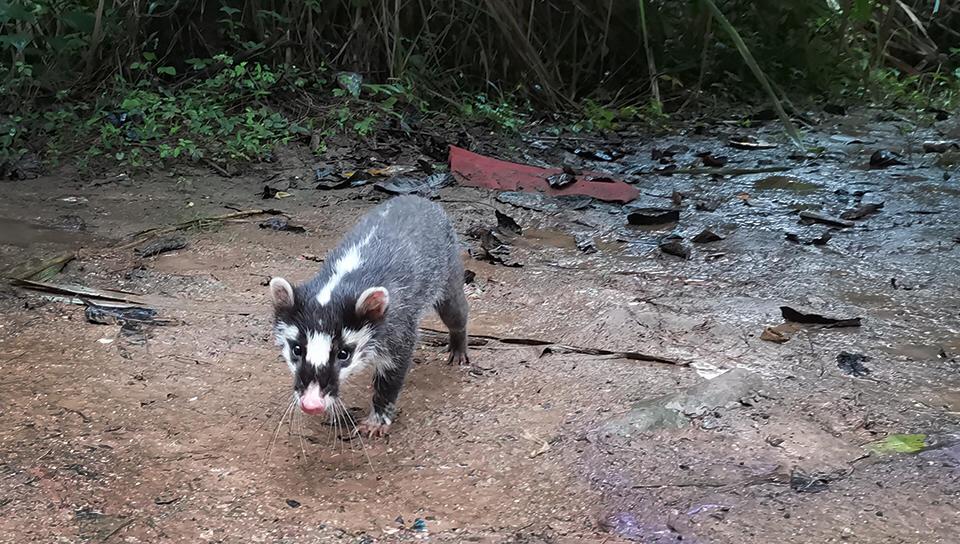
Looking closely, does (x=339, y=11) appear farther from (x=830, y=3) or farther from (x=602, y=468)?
(x=602, y=468)

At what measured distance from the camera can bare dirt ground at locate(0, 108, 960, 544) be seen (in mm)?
2621

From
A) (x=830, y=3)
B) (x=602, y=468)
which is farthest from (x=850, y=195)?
(x=602, y=468)

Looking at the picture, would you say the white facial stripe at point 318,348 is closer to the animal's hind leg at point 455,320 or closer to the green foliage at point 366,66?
the animal's hind leg at point 455,320

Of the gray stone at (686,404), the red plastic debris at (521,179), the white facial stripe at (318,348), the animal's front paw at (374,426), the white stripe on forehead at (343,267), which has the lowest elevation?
the red plastic debris at (521,179)

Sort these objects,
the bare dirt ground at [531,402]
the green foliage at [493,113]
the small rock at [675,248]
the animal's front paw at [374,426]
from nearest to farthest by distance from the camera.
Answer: the bare dirt ground at [531,402], the animal's front paw at [374,426], the small rock at [675,248], the green foliage at [493,113]

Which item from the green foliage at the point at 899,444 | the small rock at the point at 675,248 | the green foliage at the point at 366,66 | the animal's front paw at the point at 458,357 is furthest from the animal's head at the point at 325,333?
the green foliage at the point at 366,66

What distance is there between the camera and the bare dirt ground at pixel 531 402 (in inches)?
103

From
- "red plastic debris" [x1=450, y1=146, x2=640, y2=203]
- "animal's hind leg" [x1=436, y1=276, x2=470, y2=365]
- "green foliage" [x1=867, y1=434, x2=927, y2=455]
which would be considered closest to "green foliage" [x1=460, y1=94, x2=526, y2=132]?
"red plastic debris" [x1=450, y1=146, x2=640, y2=203]

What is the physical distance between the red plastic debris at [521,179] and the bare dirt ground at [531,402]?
2.61 ft

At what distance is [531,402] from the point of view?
11.4ft

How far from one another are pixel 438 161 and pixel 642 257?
2.45 m

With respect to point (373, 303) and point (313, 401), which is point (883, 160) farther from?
point (313, 401)

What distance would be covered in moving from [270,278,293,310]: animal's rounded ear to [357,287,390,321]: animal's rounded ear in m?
0.27

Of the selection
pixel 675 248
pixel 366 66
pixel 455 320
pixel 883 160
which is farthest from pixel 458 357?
pixel 366 66
